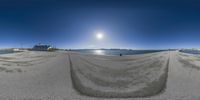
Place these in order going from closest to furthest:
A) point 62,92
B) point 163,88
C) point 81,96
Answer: point 81,96
point 62,92
point 163,88

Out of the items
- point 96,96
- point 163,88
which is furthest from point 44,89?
point 163,88

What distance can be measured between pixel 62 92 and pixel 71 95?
1.80ft

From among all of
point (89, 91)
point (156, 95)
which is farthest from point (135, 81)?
point (89, 91)

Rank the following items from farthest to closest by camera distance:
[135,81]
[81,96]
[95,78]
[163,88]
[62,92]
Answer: [95,78] < [135,81] < [163,88] < [62,92] < [81,96]

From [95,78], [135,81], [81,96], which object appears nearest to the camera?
[81,96]

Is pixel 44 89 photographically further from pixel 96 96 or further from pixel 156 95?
pixel 156 95

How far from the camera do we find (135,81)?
7355 millimetres

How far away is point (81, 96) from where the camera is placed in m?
5.30

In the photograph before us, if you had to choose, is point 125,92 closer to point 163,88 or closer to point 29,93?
point 163,88

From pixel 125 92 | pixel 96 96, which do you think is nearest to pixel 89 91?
pixel 96 96

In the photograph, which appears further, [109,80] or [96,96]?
[109,80]

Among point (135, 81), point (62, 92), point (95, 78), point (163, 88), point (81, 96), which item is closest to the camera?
point (81, 96)

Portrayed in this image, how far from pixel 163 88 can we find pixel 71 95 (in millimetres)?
4068

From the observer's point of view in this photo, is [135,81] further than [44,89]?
Yes
